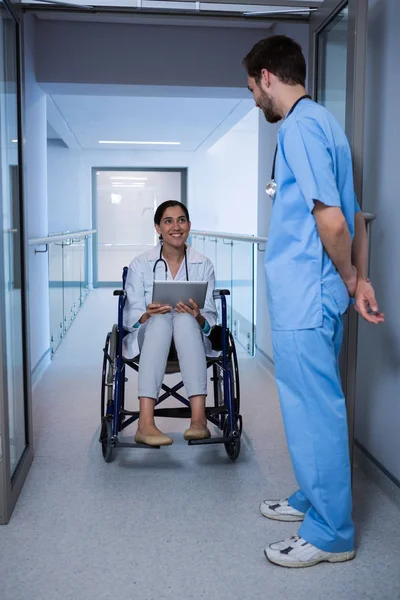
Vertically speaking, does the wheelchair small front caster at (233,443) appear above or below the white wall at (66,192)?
below

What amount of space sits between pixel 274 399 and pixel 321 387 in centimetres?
195

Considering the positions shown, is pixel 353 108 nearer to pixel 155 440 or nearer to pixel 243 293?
pixel 155 440

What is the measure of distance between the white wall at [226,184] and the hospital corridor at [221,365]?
5762mm

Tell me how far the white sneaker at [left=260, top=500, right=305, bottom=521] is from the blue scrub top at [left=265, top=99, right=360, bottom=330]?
0.69m

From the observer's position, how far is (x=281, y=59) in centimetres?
191

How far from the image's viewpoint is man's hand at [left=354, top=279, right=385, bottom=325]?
190cm

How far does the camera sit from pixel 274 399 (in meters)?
3.81

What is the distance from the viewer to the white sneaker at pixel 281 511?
2.22 m

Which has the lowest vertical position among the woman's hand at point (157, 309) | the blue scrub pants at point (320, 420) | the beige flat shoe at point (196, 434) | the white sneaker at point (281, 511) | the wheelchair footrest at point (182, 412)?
the white sneaker at point (281, 511)

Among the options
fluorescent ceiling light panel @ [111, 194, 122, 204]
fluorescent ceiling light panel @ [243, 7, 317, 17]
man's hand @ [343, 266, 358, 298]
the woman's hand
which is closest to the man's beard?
man's hand @ [343, 266, 358, 298]

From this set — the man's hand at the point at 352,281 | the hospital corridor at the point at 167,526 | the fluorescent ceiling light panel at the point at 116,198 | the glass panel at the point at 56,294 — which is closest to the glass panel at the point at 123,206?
the fluorescent ceiling light panel at the point at 116,198

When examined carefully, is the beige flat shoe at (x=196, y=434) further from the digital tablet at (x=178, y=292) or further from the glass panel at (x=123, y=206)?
the glass panel at (x=123, y=206)

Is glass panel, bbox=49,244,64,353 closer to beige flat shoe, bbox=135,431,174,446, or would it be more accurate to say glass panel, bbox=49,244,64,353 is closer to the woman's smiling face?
the woman's smiling face

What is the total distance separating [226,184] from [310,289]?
342 inches
